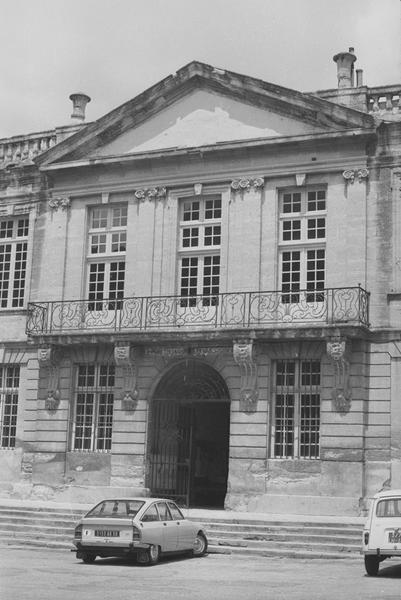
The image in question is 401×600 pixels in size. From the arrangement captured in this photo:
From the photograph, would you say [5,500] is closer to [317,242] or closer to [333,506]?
[333,506]

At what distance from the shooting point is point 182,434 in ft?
89.7

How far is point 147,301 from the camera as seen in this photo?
26.4m

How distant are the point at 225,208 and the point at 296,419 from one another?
20.4 feet

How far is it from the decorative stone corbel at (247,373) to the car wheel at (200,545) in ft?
18.7

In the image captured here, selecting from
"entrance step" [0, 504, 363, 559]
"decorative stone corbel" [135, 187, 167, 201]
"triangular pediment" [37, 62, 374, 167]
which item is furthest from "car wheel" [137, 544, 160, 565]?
"triangular pediment" [37, 62, 374, 167]

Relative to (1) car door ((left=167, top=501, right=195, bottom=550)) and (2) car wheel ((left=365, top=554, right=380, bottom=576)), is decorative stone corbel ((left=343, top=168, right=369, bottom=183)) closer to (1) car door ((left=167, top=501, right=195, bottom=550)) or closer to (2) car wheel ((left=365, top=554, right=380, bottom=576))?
(1) car door ((left=167, top=501, right=195, bottom=550))

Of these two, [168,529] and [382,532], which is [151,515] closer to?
[168,529]

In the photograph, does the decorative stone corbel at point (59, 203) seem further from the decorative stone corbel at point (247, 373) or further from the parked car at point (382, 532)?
the parked car at point (382, 532)

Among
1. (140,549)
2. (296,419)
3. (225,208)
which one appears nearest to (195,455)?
(296,419)

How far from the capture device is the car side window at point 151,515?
17.7 m

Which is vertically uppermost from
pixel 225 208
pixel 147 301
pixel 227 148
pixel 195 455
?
pixel 227 148

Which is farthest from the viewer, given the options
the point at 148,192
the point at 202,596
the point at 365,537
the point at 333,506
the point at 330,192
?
the point at 148,192

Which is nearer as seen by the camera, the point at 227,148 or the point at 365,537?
the point at 365,537

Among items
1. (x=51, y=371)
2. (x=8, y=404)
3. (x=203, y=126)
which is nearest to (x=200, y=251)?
(x=203, y=126)
